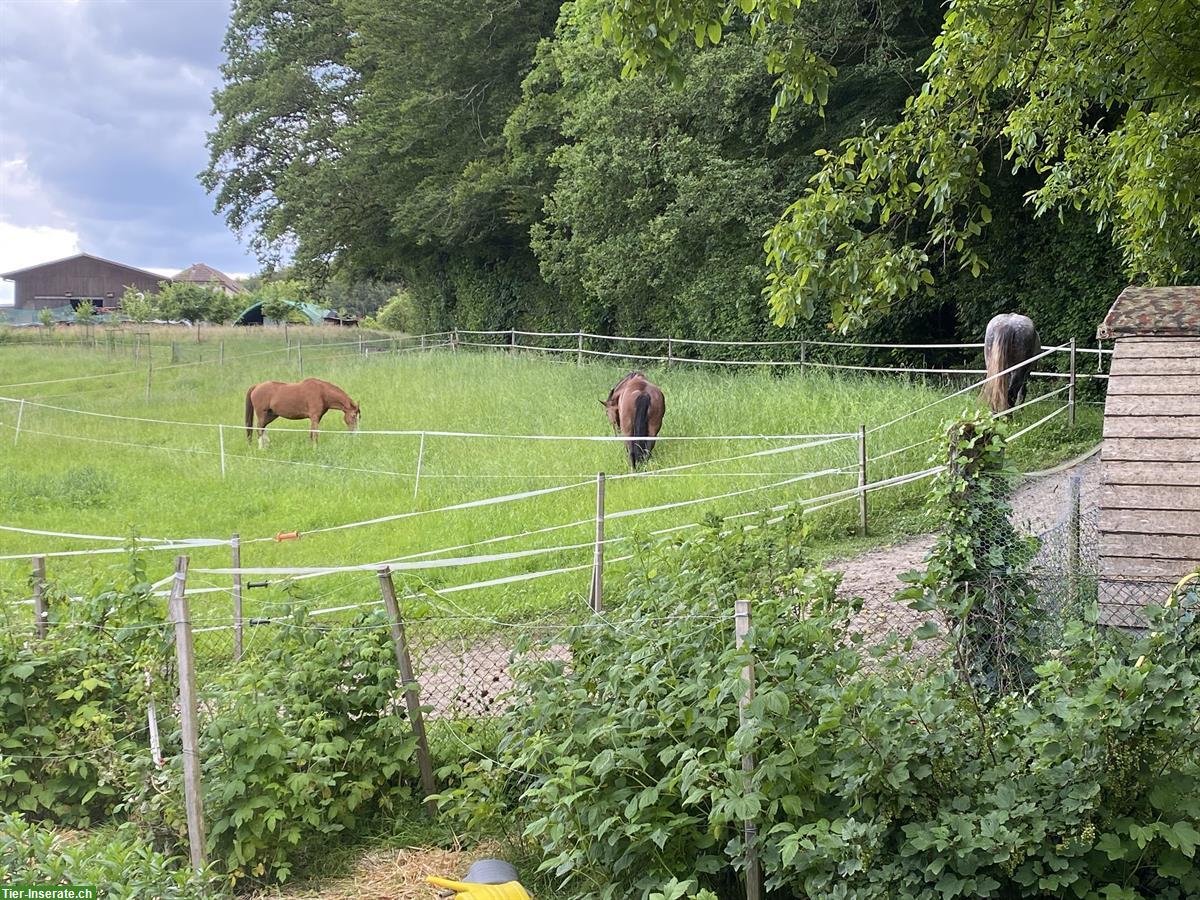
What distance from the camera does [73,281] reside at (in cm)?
6219

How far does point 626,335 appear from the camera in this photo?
24.7m

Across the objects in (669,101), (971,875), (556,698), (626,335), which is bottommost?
(971,875)

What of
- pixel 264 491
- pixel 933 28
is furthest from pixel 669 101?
pixel 264 491

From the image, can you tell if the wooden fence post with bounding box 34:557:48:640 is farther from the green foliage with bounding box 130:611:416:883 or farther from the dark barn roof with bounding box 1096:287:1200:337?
the dark barn roof with bounding box 1096:287:1200:337

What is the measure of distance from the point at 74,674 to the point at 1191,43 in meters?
8.07

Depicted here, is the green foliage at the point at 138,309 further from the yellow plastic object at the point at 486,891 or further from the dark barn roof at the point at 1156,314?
the yellow plastic object at the point at 486,891

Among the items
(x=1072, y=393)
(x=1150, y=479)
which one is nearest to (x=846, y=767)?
(x=1150, y=479)

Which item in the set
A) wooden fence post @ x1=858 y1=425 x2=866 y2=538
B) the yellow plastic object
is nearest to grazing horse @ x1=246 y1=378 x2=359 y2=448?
wooden fence post @ x1=858 y1=425 x2=866 y2=538

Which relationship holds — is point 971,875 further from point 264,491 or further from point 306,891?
point 264,491

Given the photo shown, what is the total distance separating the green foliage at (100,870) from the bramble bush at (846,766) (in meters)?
1.07

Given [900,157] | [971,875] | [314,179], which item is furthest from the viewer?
[314,179]

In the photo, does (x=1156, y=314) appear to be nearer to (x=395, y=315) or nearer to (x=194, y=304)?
(x=194, y=304)

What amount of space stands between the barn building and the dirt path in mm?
62550

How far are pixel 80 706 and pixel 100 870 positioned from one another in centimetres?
156
